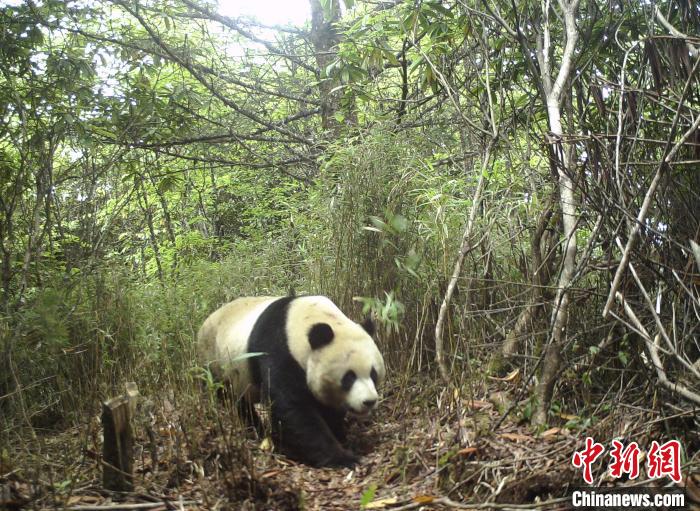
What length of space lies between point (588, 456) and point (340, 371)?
153 centimetres

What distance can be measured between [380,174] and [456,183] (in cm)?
63

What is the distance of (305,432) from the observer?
3.84 m

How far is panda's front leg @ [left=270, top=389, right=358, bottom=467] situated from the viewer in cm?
377

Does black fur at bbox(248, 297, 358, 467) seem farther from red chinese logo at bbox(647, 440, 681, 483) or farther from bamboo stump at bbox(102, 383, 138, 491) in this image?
red chinese logo at bbox(647, 440, 681, 483)

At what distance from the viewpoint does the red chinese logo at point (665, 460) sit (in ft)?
8.66

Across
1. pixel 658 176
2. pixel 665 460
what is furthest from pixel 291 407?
pixel 658 176

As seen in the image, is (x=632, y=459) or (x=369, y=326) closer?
(x=632, y=459)

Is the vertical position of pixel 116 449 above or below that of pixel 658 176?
below

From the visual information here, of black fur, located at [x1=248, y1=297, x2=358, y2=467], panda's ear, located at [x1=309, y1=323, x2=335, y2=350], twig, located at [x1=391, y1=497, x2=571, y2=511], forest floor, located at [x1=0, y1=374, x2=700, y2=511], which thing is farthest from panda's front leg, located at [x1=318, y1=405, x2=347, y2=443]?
twig, located at [x1=391, y1=497, x2=571, y2=511]

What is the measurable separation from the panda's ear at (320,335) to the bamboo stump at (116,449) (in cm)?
127

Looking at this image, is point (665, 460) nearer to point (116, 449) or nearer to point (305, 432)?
point (305, 432)
